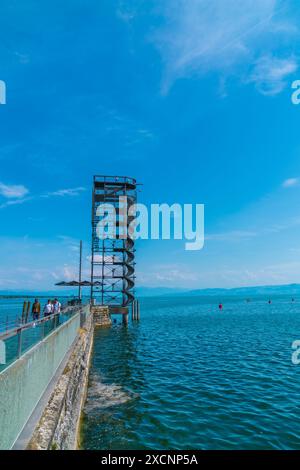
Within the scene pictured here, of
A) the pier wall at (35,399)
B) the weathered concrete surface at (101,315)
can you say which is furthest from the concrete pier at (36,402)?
the weathered concrete surface at (101,315)

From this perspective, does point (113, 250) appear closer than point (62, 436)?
No

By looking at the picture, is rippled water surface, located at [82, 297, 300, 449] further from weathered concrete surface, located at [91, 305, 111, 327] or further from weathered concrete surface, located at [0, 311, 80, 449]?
weathered concrete surface, located at [91, 305, 111, 327]

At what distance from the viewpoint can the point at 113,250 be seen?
45562 mm

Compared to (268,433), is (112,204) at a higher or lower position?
higher

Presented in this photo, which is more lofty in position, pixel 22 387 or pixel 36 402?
pixel 22 387

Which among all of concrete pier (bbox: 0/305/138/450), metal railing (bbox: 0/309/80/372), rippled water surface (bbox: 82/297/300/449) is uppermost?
metal railing (bbox: 0/309/80/372)

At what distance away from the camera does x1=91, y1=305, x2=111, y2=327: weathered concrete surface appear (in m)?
42.7

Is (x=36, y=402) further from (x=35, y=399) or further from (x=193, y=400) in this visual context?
(x=193, y=400)

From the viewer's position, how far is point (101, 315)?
43500 millimetres

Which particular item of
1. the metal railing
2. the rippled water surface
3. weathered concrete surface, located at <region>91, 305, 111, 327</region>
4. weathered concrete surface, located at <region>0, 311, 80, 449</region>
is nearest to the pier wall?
weathered concrete surface, located at <region>0, 311, 80, 449</region>

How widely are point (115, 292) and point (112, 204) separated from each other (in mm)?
13529

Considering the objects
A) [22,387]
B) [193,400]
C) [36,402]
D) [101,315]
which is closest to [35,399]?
[36,402]
